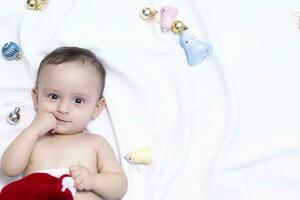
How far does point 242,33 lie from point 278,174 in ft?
1.79

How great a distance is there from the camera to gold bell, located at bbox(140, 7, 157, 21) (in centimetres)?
194

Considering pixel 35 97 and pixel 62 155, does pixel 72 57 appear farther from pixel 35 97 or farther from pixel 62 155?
pixel 62 155

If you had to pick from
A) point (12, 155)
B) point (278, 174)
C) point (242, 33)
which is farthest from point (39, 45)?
point (278, 174)

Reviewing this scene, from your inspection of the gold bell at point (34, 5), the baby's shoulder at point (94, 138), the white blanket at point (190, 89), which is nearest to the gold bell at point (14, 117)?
the white blanket at point (190, 89)

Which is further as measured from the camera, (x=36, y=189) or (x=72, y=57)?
(x=72, y=57)

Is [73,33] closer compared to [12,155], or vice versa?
[12,155]

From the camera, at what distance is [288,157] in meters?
1.76

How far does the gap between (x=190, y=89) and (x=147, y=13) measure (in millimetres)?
324

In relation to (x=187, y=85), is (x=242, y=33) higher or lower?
higher

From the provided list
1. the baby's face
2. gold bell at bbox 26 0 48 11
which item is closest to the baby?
the baby's face

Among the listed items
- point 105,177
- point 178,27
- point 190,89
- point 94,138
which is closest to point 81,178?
point 105,177

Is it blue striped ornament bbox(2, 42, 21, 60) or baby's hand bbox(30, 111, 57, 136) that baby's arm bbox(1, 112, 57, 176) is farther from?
blue striped ornament bbox(2, 42, 21, 60)

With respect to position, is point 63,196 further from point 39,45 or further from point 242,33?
point 242,33

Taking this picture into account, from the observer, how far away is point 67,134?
1.76 meters
